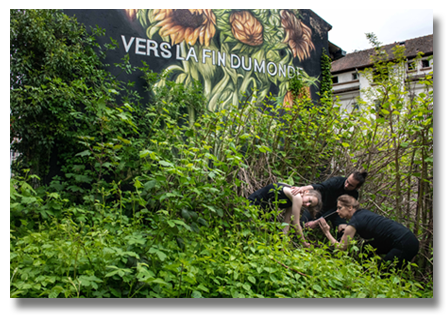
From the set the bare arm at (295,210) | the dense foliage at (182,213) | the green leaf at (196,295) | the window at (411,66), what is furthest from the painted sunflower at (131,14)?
the green leaf at (196,295)

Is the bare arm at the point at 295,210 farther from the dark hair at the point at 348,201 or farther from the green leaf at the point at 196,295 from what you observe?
the green leaf at the point at 196,295

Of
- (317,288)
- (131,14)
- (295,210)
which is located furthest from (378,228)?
(131,14)

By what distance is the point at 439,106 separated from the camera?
2.40 metres

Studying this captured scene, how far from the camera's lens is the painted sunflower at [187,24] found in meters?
4.69

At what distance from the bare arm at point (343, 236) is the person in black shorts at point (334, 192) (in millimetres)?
70

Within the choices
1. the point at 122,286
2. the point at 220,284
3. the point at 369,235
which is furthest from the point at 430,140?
the point at 122,286

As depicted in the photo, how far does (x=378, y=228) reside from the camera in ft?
9.75

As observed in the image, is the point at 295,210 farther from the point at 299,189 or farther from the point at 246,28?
the point at 246,28

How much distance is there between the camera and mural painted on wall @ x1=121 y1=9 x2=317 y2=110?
4.68 m

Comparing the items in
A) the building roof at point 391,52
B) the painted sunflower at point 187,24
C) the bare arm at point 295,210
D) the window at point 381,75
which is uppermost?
the painted sunflower at point 187,24

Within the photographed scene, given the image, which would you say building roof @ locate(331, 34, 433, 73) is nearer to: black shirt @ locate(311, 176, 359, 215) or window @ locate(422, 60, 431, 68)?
window @ locate(422, 60, 431, 68)

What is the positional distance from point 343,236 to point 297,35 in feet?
13.6

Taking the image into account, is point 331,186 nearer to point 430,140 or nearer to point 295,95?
point 430,140

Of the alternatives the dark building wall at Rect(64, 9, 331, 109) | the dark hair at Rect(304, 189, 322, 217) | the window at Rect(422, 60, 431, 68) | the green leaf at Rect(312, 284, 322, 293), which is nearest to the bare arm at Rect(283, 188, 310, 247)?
the dark hair at Rect(304, 189, 322, 217)
